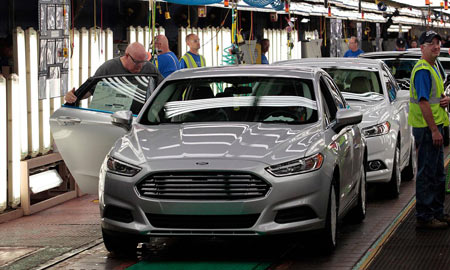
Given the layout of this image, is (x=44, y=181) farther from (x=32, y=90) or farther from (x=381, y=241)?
(x=381, y=241)

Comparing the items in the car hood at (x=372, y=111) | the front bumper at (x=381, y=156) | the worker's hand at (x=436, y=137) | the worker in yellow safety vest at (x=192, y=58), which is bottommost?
the front bumper at (x=381, y=156)

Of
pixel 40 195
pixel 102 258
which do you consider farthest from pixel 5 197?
pixel 102 258

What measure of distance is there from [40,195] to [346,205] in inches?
189

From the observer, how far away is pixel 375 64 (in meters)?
14.4

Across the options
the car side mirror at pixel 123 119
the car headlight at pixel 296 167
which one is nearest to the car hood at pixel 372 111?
the car side mirror at pixel 123 119

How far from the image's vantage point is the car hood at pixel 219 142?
8594 mm

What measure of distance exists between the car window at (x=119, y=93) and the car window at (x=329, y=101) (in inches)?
87.3

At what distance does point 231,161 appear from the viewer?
27.8ft

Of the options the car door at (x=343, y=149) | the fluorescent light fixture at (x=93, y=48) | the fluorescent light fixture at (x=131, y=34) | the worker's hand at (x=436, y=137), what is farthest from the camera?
the fluorescent light fixture at (x=131, y=34)

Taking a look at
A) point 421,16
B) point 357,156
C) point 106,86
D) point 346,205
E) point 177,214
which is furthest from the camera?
point 421,16

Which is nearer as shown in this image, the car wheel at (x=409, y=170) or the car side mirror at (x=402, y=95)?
the car side mirror at (x=402, y=95)

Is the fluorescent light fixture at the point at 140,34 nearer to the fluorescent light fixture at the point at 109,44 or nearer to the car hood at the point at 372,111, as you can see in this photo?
the fluorescent light fixture at the point at 109,44

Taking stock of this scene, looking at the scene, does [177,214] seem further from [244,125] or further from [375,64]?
[375,64]

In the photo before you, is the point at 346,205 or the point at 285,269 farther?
the point at 346,205
